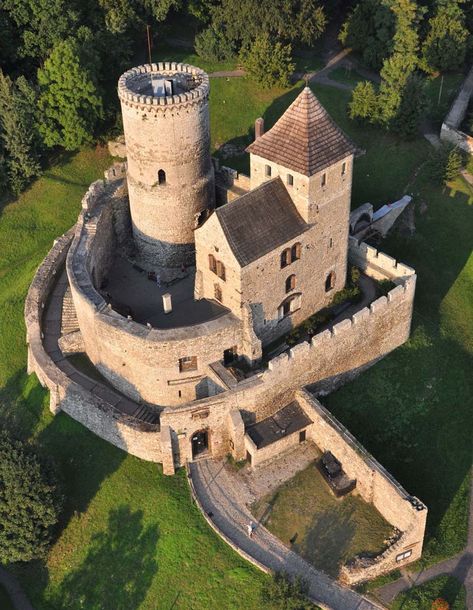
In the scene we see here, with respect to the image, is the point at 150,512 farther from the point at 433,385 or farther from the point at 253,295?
the point at 433,385

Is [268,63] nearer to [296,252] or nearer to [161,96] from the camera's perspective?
[161,96]

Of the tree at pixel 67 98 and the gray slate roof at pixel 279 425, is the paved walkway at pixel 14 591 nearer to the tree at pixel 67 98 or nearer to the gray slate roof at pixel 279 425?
the gray slate roof at pixel 279 425

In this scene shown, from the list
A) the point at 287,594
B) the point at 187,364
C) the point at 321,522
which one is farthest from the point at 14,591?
the point at 321,522

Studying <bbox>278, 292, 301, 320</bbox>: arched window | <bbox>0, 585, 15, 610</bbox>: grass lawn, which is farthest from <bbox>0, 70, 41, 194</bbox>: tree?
<bbox>0, 585, 15, 610</bbox>: grass lawn

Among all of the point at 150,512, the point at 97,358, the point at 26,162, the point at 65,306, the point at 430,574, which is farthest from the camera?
the point at 26,162

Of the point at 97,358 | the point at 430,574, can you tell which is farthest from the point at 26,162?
the point at 430,574

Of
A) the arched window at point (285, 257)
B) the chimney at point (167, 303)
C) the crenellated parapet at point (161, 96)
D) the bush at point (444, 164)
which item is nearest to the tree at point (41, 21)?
the crenellated parapet at point (161, 96)
